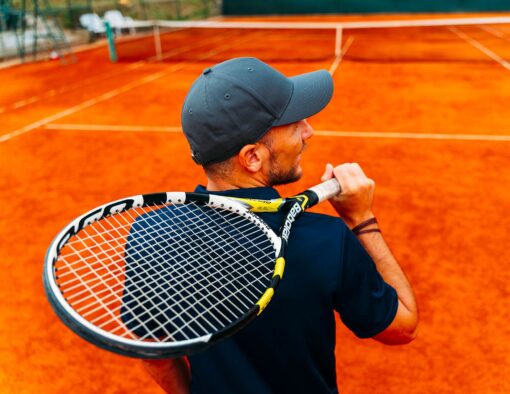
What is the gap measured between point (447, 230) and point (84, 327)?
3.35 metres

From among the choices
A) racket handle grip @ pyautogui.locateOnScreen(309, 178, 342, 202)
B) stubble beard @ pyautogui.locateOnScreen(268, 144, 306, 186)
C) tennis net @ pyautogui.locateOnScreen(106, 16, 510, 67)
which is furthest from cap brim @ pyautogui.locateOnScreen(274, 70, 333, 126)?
tennis net @ pyautogui.locateOnScreen(106, 16, 510, 67)

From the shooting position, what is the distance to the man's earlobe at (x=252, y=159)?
139 cm

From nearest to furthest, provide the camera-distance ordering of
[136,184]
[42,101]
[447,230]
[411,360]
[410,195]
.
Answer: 1. [411,360]
2. [447,230]
3. [410,195]
4. [136,184]
5. [42,101]

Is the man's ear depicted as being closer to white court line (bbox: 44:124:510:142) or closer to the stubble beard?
the stubble beard

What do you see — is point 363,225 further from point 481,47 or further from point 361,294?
point 481,47

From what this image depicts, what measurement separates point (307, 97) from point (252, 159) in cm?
30

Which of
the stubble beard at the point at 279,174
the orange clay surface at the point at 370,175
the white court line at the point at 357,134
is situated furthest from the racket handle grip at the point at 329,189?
the white court line at the point at 357,134

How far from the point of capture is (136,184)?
4.80m

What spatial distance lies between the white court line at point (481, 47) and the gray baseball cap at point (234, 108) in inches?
382

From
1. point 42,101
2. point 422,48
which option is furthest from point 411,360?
point 422,48

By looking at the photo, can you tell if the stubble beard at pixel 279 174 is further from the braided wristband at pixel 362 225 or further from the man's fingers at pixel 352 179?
the braided wristband at pixel 362 225

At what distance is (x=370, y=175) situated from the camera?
4.82 meters

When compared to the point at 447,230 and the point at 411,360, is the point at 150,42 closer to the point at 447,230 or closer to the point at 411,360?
the point at 447,230

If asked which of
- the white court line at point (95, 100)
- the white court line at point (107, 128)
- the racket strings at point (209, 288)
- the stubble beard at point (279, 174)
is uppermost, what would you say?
the stubble beard at point (279, 174)
